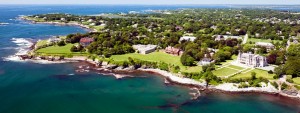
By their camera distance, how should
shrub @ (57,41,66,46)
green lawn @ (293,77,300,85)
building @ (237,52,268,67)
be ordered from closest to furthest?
green lawn @ (293,77,300,85) < building @ (237,52,268,67) < shrub @ (57,41,66,46)

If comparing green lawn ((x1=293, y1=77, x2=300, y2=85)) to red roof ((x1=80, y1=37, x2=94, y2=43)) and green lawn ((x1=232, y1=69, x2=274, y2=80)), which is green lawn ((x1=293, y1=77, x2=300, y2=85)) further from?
red roof ((x1=80, y1=37, x2=94, y2=43))

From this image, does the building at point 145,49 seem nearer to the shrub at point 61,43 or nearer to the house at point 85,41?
the house at point 85,41

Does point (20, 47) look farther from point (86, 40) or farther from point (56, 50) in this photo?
point (86, 40)

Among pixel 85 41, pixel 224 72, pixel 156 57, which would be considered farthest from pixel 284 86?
pixel 85 41

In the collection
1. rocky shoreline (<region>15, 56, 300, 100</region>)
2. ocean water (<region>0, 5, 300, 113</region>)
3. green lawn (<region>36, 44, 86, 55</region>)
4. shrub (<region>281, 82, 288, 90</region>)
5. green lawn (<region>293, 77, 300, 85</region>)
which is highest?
green lawn (<region>36, 44, 86, 55</region>)

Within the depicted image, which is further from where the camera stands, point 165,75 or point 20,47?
point 20,47

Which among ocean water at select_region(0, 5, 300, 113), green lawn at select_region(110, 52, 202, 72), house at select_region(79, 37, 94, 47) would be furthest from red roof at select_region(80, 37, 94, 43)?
ocean water at select_region(0, 5, 300, 113)

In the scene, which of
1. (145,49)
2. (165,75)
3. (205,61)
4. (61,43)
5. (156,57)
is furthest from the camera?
(61,43)

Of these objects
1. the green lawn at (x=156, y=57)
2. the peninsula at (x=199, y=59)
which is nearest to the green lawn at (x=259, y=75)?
the peninsula at (x=199, y=59)
